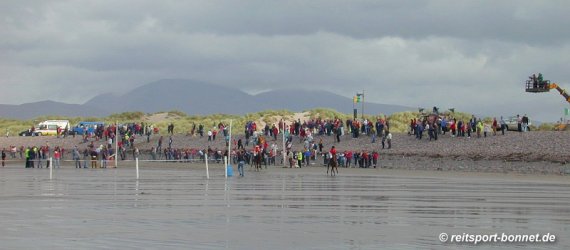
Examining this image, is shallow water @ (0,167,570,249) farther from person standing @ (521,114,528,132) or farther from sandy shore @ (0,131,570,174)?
person standing @ (521,114,528,132)

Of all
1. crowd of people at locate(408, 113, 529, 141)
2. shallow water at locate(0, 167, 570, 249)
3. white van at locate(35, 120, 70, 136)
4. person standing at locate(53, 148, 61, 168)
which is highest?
white van at locate(35, 120, 70, 136)

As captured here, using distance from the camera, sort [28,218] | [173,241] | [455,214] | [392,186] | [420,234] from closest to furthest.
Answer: [173,241] → [420,234] → [28,218] → [455,214] → [392,186]

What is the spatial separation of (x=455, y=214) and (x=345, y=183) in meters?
17.1

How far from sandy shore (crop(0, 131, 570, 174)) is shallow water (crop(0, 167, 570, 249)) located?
16066 mm

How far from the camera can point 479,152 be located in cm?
5722

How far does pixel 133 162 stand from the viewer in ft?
231

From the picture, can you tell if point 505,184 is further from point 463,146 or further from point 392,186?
point 463,146

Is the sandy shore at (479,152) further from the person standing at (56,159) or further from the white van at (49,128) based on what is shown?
the white van at (49,128)

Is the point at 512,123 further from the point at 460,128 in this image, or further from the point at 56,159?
the point at 56,159

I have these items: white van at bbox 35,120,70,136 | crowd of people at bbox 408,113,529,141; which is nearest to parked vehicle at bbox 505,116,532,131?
crowd of people at bbox 408,113,529,141

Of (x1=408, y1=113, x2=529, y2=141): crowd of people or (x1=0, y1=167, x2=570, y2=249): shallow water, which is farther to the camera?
(x1=408, y1=113, x2=529, y2=141): crowd of people

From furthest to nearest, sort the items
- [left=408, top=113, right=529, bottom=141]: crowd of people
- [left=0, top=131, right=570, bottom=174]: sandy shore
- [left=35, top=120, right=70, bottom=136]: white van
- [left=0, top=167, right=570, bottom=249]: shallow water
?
[left=35, top=120, right=70, bottom=136]: white van < [left=408, top=113, right=529, bottom=141]: crowd of people < [left=0, top=131, right=570, bottom=174]: sandy shore < [left=0, top=167, right=570, bottom=249]: shallow water

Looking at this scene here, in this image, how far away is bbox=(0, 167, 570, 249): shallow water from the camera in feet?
59.1

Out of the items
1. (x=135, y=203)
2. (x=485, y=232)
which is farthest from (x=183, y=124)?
(x=485, y=232)
